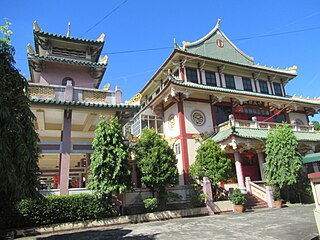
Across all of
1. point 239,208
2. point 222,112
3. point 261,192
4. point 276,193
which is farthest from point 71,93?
point 276,193

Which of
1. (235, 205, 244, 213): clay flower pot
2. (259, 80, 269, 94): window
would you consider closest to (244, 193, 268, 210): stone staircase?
(235, 205, 244, 213): clay flower pot

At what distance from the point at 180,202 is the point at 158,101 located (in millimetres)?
9499

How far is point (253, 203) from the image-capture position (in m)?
16.5

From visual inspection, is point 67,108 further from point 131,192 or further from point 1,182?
point 1,182

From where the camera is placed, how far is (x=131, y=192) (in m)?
13.8

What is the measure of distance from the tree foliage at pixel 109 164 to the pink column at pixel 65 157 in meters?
1.31

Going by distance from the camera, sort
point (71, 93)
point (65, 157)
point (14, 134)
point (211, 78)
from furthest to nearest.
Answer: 1. point (211, 78)
2. point (71, 93)
3. point (65, 157)
4. point (14, 134)

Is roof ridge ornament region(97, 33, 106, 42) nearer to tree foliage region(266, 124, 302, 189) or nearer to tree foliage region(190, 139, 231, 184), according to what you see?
tree foliage region(190, 139, 231, 184)

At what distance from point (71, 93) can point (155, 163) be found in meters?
6.18

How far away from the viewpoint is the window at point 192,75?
21.8 meters

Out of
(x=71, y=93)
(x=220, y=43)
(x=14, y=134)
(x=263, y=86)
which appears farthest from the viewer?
(x=263, y=86)

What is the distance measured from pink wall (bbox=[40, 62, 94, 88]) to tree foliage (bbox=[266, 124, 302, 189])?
13.3 metres

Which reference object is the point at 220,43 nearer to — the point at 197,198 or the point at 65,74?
the point at 65,74

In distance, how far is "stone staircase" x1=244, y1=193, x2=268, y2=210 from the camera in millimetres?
15977
